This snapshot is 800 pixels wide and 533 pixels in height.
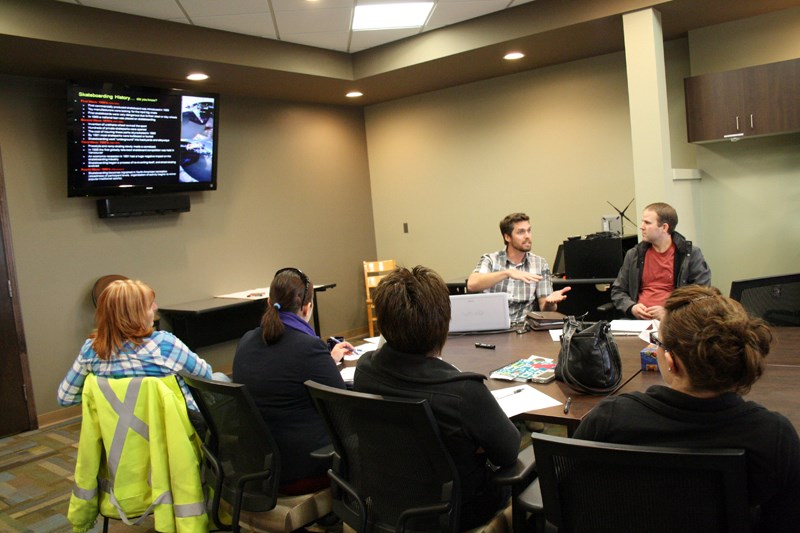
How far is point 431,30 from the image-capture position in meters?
5.26

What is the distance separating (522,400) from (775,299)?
150 centimetres

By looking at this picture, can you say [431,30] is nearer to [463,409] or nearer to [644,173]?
[644,173]

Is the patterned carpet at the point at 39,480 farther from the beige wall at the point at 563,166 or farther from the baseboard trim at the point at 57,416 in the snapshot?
the beige wall at the point at 563,166

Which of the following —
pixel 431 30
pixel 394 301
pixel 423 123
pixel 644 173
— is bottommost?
pixel 394 301

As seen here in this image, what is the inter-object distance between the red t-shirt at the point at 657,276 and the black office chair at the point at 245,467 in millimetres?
2474

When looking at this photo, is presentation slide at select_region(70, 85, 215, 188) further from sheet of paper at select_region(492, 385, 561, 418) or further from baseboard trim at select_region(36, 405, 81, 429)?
sheet of paper at select_region(492, 385, 561, 418)

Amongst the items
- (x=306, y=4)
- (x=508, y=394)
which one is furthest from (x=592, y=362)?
(x=306, y=4)

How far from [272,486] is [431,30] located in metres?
4.27

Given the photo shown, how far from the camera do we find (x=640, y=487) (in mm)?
1237

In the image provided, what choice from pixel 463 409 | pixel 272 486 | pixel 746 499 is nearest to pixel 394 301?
pixel 463 409

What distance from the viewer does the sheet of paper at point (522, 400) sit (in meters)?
2.01

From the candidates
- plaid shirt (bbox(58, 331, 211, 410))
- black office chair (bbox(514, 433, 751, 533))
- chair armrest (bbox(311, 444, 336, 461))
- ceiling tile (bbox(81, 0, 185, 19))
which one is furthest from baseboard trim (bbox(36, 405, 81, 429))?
black office chair (bbox(514, 433, 751, 533))

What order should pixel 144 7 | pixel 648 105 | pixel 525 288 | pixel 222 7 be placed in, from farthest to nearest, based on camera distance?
pixel 648 105
pixel 222 7
pixel 144 7
pixel 525 288

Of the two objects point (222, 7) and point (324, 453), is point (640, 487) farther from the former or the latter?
point (222, 7)
